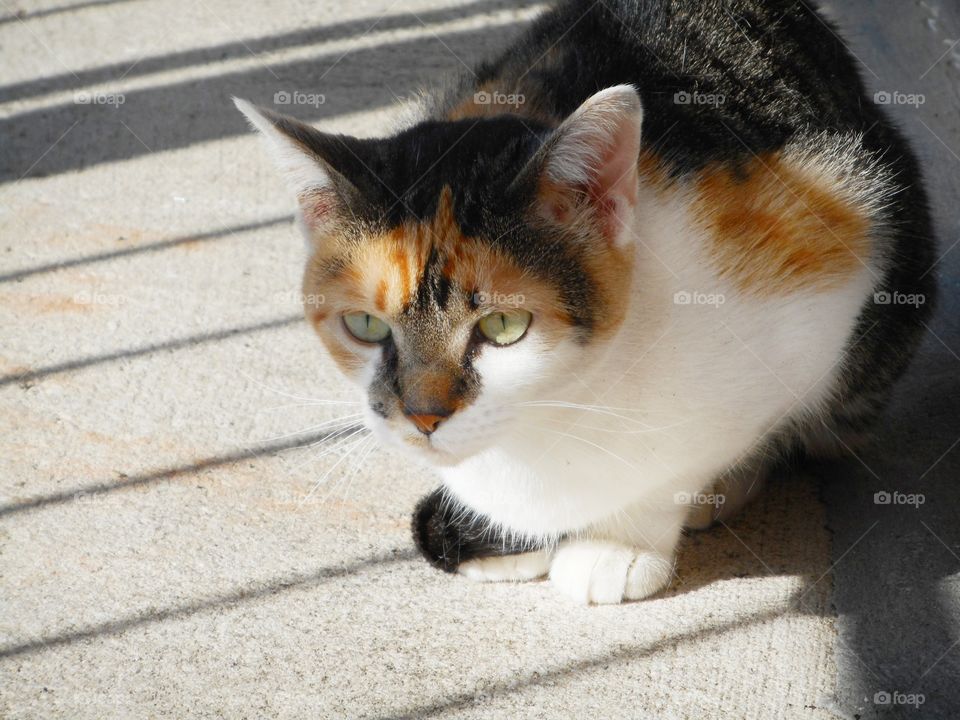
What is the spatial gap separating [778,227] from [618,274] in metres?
0.51

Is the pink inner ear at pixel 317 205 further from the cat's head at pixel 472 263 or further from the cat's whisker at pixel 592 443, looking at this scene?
the cat's whisker at pixel 592 443

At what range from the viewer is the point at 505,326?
79.3 inches

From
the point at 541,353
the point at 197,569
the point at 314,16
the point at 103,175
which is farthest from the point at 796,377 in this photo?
the point at 314,16

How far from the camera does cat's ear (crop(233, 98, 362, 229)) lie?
81.3 inches

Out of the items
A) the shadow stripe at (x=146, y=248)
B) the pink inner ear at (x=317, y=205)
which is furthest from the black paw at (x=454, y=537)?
the shadow stripe at (x=146, y=248)

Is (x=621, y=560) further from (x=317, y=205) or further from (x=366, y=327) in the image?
(x=317, y=205)

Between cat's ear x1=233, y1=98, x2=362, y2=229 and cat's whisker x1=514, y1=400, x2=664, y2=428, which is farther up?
cat's ear x1=233, y1=98, x2=362, y2=229

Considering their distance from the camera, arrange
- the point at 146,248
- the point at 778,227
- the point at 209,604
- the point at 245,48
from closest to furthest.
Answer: the point at 778,227, the point at 209,604, the point at 146,248, the point at 245,48

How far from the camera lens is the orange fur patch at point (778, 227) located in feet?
7.63

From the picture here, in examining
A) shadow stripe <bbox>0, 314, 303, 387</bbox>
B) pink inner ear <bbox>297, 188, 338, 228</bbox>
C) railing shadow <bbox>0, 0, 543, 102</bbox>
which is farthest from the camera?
railing shadow <bbox>0, 0, 543, 102</bbox>

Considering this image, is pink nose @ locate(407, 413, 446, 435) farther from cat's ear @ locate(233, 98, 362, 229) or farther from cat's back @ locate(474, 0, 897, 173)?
cat's back @ locate(474, 0, 897, 173)

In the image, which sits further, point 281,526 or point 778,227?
point 281,526

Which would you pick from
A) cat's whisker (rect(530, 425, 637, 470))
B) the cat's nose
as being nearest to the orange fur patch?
cat's whisker (rect(530, 425, 637, 470))

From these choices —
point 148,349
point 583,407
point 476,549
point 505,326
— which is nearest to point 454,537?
point 476,549
